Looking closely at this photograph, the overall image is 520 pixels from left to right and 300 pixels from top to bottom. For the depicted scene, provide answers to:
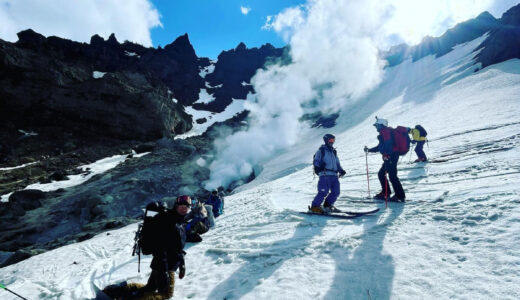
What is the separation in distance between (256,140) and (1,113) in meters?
52.7

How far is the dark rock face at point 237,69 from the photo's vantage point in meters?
103

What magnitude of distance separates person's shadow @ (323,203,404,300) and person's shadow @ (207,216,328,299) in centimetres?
97

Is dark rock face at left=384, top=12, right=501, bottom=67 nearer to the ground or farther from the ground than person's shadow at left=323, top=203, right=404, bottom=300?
farther from the ground

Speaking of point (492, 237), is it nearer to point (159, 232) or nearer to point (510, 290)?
point (510, 290)

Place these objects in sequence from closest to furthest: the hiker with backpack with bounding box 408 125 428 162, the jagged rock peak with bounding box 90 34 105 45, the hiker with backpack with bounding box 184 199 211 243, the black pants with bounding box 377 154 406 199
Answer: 1. the black pants with bounding box 377 154 406 199
2. the hiker with backpack with bounding box 184 199 211 243
3. the hiker with backpack with bounding box 408 125 428 162
4. the jagged rock peak with bounding box 90 34 105 45

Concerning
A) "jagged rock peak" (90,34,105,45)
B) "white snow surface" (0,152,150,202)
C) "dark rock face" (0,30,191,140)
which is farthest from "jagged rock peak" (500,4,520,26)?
"jagged rock peak" (90,34,105,45)

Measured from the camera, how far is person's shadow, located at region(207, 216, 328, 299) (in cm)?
409

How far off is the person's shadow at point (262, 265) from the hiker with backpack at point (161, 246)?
30.5 inches

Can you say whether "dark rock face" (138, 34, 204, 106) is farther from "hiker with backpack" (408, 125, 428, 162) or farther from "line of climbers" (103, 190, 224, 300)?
"line of climbers" (103, 190, 224, 300)

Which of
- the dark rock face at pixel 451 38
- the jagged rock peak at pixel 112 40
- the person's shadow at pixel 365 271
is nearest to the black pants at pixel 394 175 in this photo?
the person's shadow at pixel 365 271

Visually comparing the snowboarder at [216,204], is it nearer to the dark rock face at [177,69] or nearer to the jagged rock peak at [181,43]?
the dark rock face at [177,69]

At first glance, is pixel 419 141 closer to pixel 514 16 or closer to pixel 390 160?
pixel 390 160

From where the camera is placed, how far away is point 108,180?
102ft

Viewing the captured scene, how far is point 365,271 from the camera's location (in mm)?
3822
